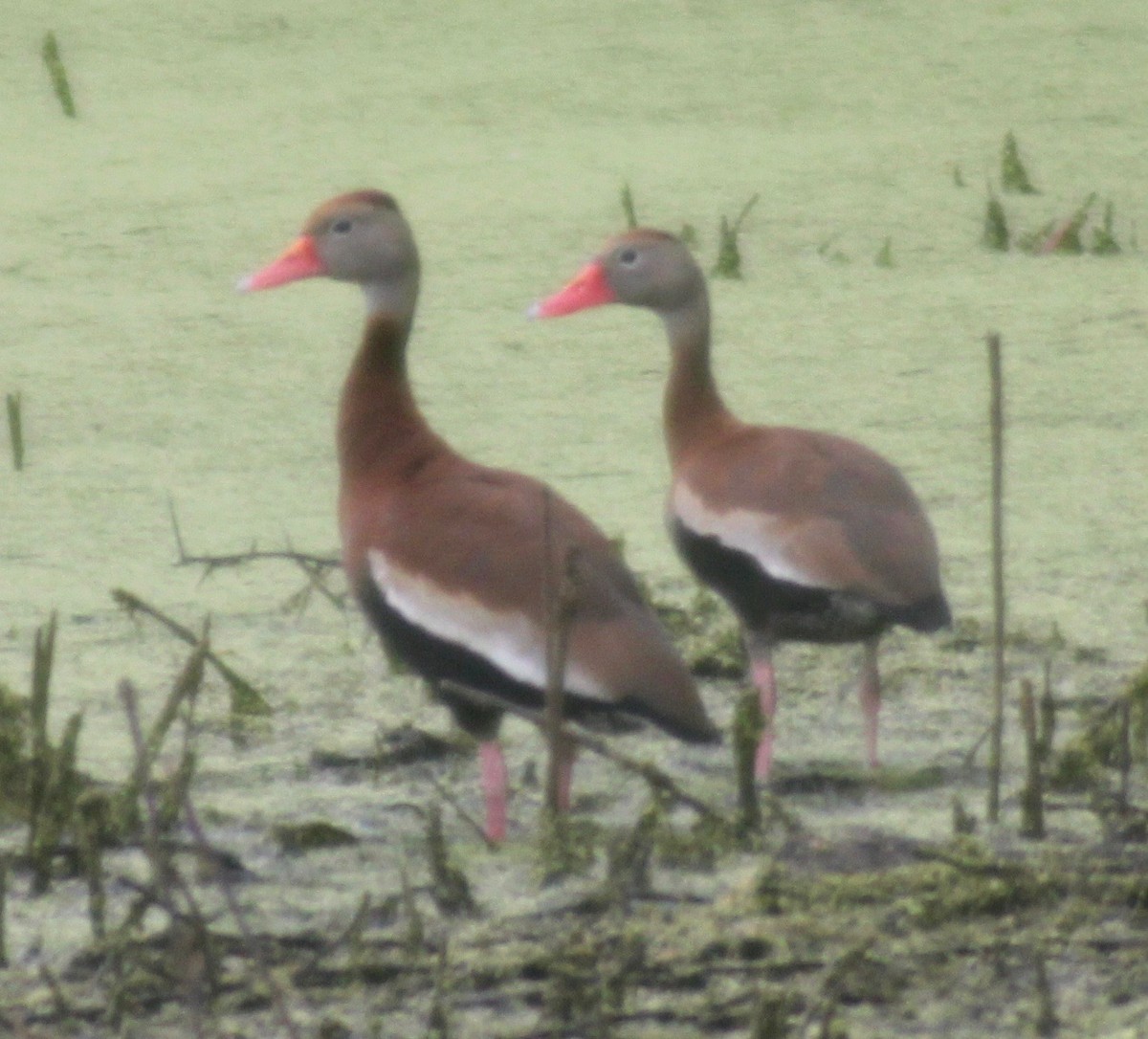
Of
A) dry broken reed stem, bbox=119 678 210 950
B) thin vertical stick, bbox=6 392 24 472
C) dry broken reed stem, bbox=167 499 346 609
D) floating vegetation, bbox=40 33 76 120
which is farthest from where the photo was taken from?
floating vegetation, bbox=40 33 76 120

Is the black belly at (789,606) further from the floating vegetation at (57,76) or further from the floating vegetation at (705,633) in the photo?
the floating vegetation at (57,76)

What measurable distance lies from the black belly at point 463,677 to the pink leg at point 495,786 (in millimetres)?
14

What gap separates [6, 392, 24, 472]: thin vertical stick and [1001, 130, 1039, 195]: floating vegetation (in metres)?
1.88

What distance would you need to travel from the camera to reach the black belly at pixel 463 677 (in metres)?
2.47

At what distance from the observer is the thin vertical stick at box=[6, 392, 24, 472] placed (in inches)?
142

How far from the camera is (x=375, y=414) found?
2.84m

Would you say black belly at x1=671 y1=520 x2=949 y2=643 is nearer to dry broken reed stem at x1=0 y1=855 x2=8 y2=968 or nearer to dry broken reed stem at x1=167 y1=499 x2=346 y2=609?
dry broken reed stem at x1=167 y1=499 x2=346 y2=609

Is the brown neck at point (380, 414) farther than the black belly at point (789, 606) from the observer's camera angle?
Yes

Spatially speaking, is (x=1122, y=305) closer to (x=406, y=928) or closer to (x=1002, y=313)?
(x=1002, y=313)

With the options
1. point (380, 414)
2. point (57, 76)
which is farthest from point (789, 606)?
point (57, 76)

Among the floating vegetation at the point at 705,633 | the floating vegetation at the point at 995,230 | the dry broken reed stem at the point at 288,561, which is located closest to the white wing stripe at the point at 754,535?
the floating vegetation at the point at 705,633

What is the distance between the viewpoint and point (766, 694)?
275 centimetres

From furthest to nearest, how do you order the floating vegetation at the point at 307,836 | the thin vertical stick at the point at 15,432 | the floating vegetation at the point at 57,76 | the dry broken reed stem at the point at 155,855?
1. the floating vegetation at the point at 57,76
2. the thin vertical stick at the point at 15,432
3. the floating vegetation at the point at 307,836
4. the dry broken reed stem at the point at 155,855

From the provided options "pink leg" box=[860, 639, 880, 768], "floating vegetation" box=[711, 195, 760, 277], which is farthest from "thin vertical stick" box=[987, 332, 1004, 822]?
"floating vegetation" box=[711, 195, 760, 277]
